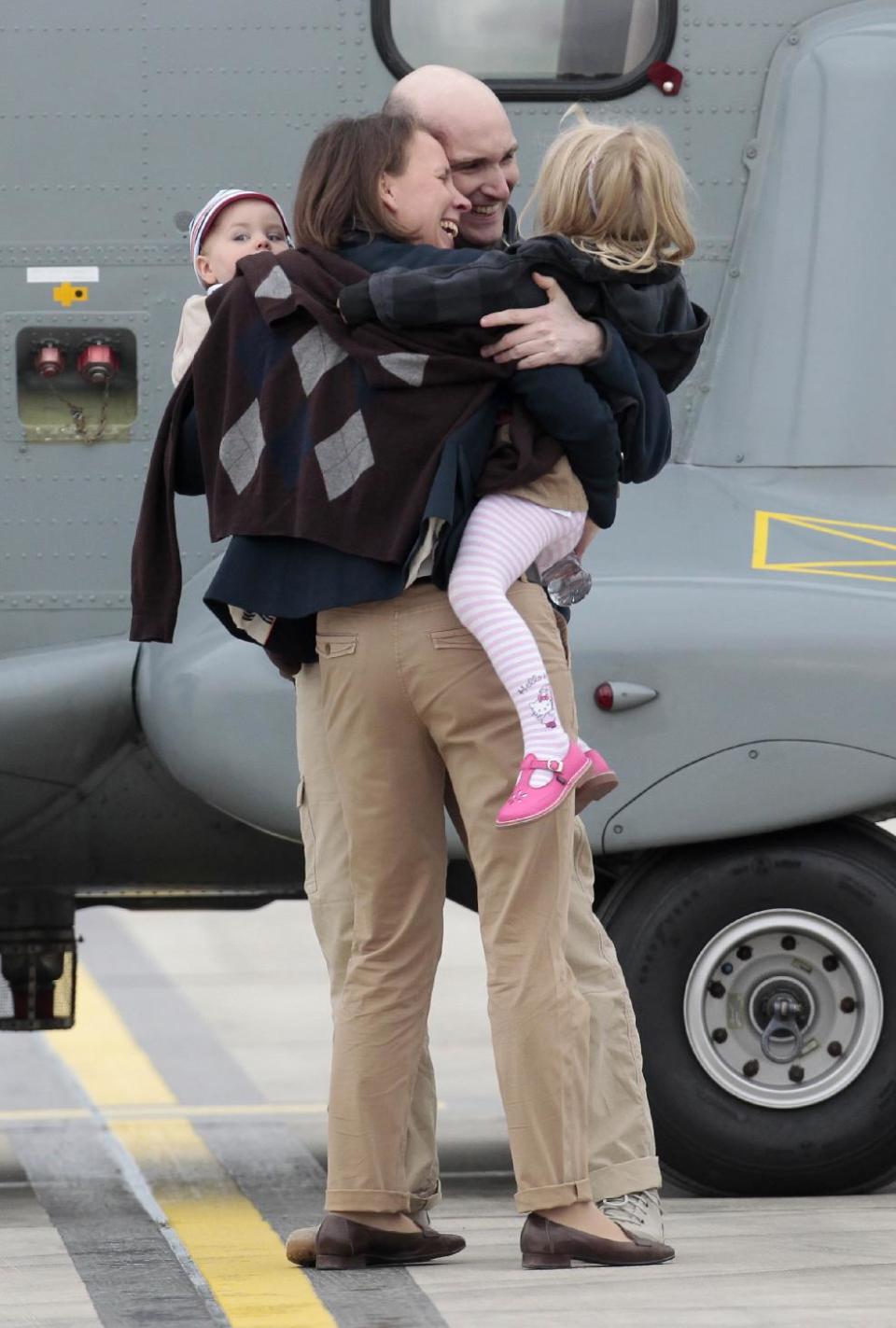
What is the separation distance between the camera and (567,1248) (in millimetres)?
4199

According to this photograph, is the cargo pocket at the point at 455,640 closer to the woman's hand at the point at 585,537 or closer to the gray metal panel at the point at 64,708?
the woman's hand at the point at 585,537

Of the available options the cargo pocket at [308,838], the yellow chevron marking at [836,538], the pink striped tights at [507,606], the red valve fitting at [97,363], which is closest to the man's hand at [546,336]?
the pink striped tights at [507,606]

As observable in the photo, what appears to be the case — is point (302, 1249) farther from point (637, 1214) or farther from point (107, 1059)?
point (107, 1059)

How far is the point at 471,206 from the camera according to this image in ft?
14.4

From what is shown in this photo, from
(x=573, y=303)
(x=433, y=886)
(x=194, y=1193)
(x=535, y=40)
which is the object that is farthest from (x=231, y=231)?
(x=194, y=1193)

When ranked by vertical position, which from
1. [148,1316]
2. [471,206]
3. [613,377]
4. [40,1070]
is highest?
[471,206]

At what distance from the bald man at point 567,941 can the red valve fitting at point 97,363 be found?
1.32m

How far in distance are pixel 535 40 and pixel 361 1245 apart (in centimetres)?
283

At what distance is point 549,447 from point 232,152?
1.72 metres

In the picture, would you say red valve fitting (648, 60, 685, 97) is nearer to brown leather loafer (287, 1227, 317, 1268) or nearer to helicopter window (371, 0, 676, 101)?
helicopter window (371, 0, 676, 101)

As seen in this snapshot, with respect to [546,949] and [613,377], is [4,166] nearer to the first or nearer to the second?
[613,377]

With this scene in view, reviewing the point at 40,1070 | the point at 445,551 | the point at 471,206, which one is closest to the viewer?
the point at 445,551

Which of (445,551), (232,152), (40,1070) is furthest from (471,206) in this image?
(40,1070)

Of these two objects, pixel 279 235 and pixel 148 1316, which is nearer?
pixel 148 1316
